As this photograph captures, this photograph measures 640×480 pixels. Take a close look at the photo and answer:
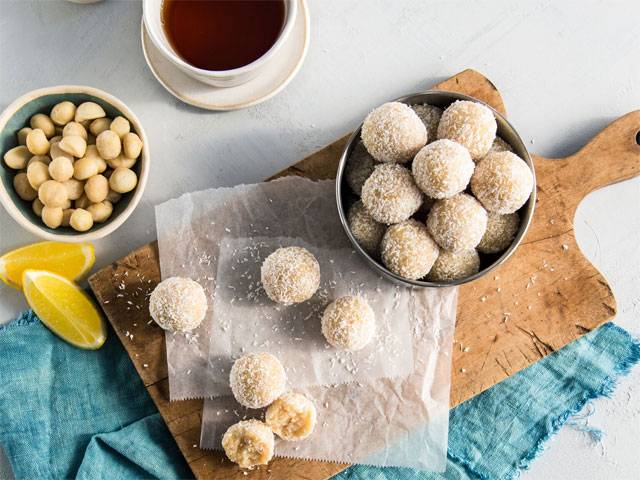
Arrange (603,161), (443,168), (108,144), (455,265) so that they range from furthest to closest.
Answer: (603,161) < (108,144) < (455,265) < (443,168)

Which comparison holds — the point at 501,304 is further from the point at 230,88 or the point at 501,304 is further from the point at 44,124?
the point at 44,124

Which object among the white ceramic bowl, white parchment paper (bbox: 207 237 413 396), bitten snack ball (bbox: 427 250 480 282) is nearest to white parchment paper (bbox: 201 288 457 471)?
white parchment paper (bbox: 207 237 413 396)

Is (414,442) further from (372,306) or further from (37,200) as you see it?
(37,200)

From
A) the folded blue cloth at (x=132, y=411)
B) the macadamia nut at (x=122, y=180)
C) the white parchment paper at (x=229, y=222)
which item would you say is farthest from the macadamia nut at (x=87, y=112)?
the folded blue cloth at (x=132, y=411)

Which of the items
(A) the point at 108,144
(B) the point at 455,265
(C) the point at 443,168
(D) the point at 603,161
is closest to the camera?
(C) the point at 443,168

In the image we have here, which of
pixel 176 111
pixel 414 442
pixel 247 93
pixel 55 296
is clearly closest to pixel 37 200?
pixel 55 296

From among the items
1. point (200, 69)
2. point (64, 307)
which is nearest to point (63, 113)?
point (200, 69)
